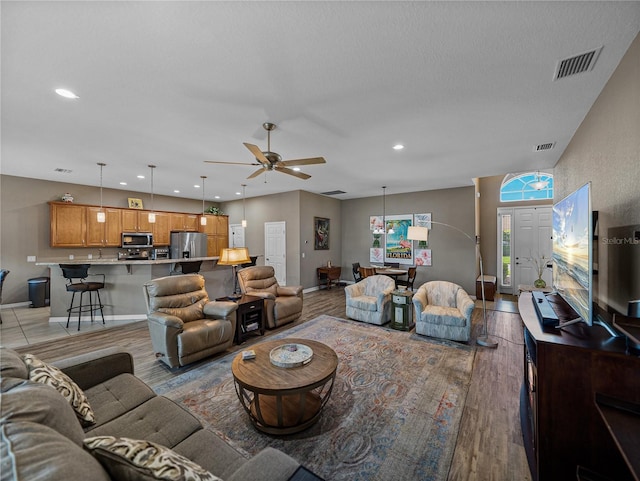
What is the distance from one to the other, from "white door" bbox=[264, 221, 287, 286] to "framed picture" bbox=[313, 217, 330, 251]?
35.5 inches

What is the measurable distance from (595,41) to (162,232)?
900 cm

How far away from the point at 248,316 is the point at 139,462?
3292 mm

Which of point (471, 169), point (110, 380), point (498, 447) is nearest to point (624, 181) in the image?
point (498, 447)

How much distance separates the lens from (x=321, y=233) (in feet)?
26.1

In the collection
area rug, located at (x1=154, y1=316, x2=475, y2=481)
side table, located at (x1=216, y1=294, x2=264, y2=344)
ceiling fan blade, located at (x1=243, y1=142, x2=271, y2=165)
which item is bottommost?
area rug, located at (x1=154, y1=316, x2=475, y2=481)

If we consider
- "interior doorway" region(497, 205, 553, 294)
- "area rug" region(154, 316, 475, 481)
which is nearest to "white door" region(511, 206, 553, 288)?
"interior doorway" region(497, 205, 553, 294)

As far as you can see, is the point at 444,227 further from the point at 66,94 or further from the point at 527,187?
the point at 66,94

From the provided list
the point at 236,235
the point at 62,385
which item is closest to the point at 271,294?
the point at 62,385

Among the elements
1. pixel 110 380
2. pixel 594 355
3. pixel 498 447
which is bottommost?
pixel 498 447

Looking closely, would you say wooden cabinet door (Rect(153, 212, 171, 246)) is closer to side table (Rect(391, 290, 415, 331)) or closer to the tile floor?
the tile floor

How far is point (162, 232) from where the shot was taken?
7.76 meters

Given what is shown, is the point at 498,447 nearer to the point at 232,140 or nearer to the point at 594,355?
the point at 594,355

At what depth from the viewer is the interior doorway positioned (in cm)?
650

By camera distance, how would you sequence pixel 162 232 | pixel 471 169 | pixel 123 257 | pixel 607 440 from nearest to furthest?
pixel 607 440 < pixel 471 169 < pixel 123 257 < pixel 162 232
